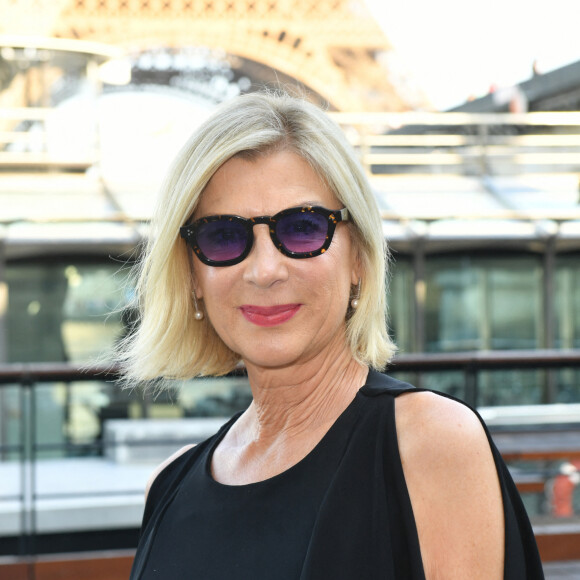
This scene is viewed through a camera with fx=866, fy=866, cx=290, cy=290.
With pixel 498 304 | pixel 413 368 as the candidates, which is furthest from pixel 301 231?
pixel 498 304

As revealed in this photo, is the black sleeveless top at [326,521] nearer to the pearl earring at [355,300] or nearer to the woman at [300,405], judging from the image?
the woman at [300,405]

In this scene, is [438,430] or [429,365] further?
[429,365]

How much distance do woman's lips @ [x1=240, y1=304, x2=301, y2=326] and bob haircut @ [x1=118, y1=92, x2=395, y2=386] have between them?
0.13 m

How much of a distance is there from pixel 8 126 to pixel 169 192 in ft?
48.2

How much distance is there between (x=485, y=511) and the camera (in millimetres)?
968

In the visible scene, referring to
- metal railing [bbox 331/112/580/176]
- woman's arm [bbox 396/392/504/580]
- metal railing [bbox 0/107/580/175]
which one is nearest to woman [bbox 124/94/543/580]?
woman's arm [bbox 396/392/504/580]

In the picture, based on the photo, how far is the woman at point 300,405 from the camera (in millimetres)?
980

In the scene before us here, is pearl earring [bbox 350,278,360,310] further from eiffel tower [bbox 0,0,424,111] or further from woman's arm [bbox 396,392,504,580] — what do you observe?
eiffel tower [bbox 0,0,424,111]

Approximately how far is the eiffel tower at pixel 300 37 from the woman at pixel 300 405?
1594cm

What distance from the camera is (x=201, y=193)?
1239 millimetres

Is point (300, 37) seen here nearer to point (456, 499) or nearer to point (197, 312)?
point (197, 312)

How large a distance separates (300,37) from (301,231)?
16.8 m

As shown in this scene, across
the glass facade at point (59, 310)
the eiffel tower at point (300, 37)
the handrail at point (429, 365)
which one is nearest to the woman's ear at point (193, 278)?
the handrail at point (429, 365)

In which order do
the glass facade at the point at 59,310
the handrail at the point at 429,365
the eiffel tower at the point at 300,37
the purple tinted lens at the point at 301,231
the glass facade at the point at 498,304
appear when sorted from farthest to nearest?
the eiffel tower at the point at 300,37 → the glass facade at the point at 498,304 → the glass facade at the point at 59,310 → the handrail at the point at 429,365 → the purple tinted lens at the point at 301,231
